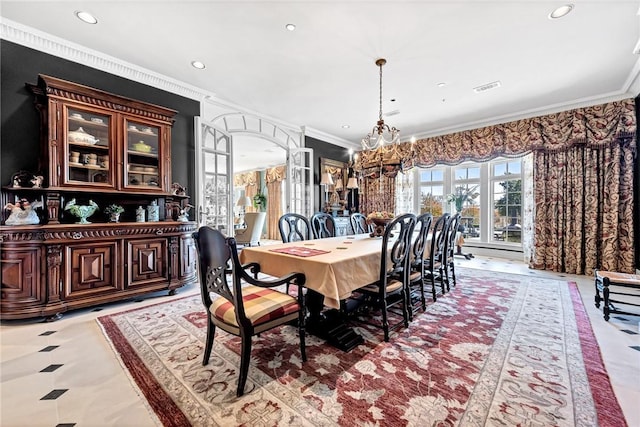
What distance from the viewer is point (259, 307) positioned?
1653 millimetres

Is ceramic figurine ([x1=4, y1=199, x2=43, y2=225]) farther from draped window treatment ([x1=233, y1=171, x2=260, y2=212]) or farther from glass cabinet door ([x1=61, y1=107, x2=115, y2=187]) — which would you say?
draped window treatment ([x1=233, y1=171, x2=260, y2=212])

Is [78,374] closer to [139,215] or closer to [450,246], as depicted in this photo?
[139,215]

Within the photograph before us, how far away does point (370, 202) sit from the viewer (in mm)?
6977

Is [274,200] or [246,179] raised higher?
[246,179]

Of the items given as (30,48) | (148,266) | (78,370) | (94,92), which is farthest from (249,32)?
(78,370)

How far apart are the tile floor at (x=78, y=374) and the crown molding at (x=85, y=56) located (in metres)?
2.80

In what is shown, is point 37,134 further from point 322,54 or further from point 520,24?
point 520,24

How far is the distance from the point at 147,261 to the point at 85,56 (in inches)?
96.1

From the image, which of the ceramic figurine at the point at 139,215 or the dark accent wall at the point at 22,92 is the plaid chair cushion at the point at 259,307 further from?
the dark accent wall at the point at 22,92

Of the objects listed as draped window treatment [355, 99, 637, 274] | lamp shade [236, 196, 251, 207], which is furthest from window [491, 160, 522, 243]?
lamp shade [236, 196, 251, 207]

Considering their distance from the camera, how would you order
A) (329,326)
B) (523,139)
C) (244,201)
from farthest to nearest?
(244,201)
(523,139)
(329,326)

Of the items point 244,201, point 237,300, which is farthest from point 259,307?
point 244,201

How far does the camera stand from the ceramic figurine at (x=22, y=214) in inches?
99.8

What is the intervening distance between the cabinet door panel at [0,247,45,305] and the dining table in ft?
6.60
